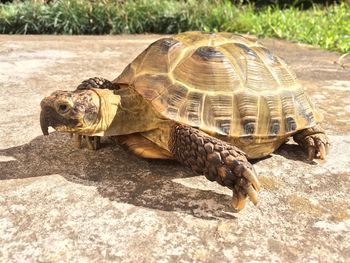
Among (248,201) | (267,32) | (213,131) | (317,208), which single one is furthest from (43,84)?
(267,32)

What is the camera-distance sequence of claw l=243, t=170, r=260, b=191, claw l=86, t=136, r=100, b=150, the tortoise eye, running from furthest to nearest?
claw l=86, t=136, r=100, b=150 → the tortoise eye → claw l=243, t=170, r=260, b=191

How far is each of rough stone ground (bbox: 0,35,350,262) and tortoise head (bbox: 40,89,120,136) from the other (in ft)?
0.79

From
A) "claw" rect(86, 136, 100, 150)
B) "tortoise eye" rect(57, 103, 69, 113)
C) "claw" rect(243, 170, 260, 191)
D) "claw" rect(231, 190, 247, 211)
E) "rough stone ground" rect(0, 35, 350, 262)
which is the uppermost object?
"tortoise eye" rect(57, 103, 69, 113)

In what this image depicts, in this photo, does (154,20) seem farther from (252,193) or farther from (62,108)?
(252,193)

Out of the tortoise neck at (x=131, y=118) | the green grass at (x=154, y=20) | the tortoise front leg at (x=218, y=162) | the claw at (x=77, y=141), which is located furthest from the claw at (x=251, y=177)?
the green grass at (x=154, y=20)

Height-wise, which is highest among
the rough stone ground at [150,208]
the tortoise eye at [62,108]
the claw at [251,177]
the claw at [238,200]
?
the tortoise eye at [62,108]

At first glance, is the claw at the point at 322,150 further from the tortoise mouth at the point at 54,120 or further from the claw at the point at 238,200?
the tortoise mouth at the point at 54,120

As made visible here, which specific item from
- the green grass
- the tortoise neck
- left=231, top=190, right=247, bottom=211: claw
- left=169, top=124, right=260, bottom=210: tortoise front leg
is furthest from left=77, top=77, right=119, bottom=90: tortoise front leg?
the green grass

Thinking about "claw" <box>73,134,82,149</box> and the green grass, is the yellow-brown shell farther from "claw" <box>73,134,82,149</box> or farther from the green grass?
the green grass

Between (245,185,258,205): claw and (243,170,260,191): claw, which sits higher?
(243,170,260,191): claw

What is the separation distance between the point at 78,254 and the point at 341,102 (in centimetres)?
273

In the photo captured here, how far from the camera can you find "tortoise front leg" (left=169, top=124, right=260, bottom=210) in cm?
197

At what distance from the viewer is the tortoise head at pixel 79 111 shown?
85.7 inches

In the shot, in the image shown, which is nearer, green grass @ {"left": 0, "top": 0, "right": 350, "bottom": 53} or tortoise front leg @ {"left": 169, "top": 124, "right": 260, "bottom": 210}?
tortoise front leg @ {"left": 169, "top": 124, "right": 260, "bottom": 210}
